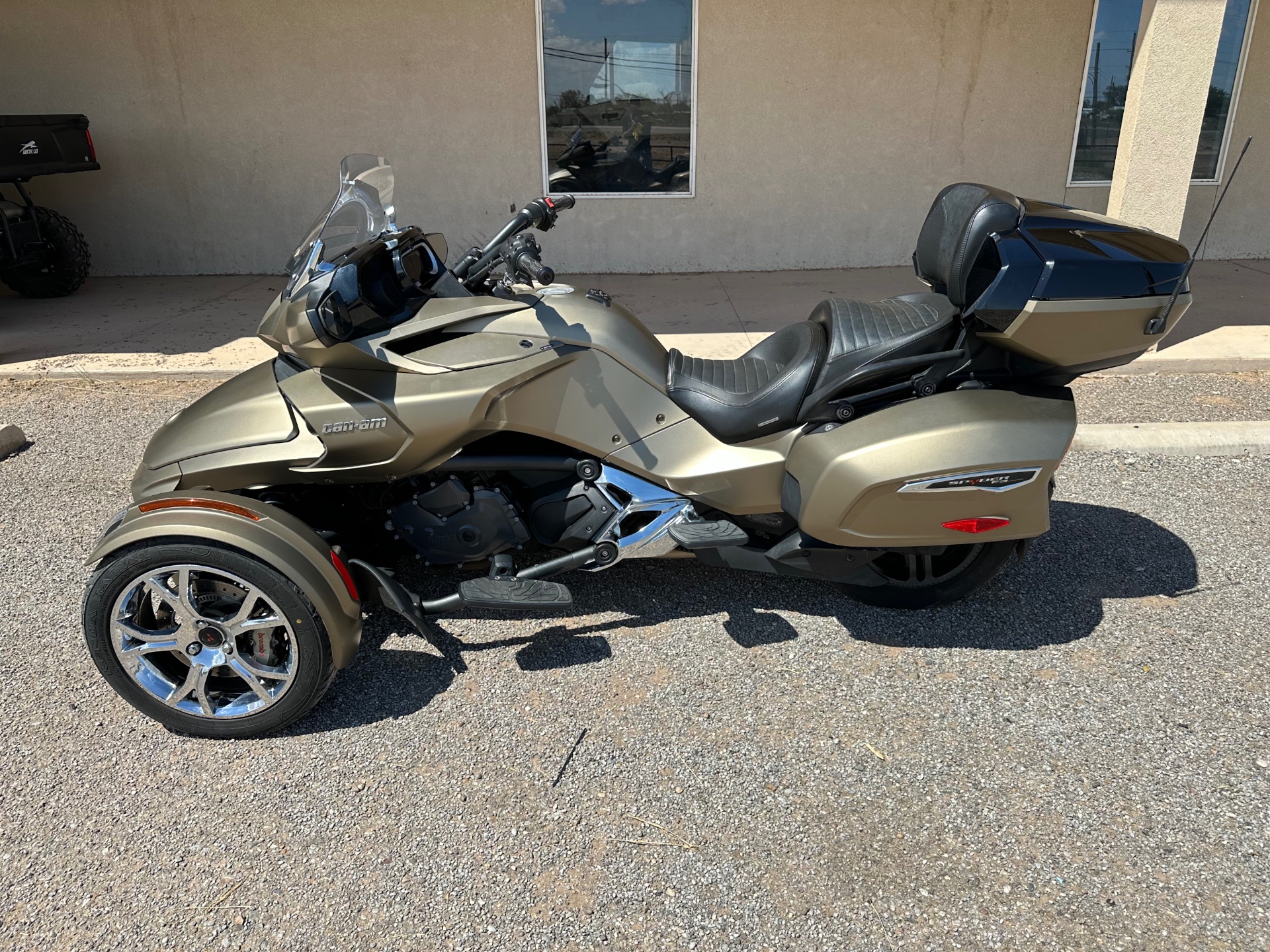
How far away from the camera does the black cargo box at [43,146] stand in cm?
734

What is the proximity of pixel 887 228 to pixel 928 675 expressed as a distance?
6799 mm

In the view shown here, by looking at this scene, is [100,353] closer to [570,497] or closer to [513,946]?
[570,497]

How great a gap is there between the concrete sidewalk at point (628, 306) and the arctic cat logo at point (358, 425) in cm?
358

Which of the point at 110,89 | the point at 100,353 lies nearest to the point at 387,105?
the point at 110,89

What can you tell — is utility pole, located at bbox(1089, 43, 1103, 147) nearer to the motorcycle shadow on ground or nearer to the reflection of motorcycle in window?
the reflection of motorcycle in window

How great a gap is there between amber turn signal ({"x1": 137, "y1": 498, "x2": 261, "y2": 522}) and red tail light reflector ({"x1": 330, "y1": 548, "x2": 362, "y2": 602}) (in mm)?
241

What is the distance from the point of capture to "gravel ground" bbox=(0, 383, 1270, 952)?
83.0 inches

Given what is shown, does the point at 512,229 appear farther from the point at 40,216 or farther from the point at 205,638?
the point at 40,216

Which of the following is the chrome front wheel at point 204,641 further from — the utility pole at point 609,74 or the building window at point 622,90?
the utility pole at point 609,74

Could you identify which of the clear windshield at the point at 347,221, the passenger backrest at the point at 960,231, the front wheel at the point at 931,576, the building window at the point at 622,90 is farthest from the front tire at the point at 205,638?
the building window at the point at 622,90

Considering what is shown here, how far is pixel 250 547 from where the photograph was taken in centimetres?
255

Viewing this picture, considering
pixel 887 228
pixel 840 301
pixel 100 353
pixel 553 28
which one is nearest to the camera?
pixel 840 301

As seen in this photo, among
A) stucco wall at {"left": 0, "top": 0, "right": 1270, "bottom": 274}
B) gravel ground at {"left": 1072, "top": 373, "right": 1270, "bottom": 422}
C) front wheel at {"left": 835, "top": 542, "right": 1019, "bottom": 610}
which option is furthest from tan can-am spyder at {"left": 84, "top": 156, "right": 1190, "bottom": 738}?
stucco wall at {"left": 0, "top": 0, "right": 1270, "bottom": 274}

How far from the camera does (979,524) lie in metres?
2.78
